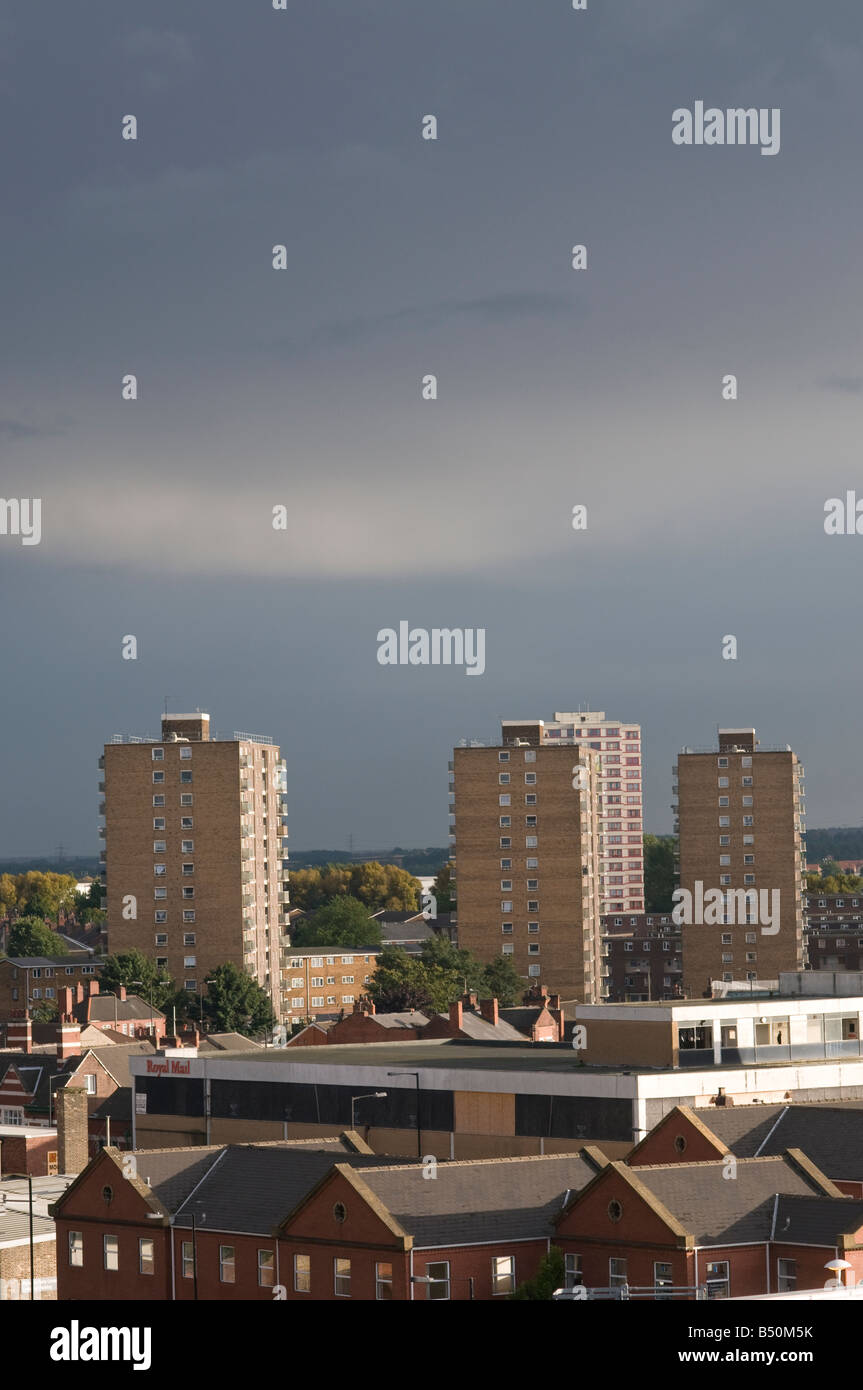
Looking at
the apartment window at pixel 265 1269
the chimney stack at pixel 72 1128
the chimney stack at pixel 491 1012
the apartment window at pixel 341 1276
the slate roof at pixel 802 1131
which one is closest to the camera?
the apartment window at pixel 341 1276

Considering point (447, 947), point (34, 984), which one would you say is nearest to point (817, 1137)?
point (447, 947)

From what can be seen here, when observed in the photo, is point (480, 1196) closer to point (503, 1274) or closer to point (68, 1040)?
point (503, 1274)

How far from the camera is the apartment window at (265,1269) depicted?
4812 centimetres

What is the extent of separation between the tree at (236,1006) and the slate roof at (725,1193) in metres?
97.6

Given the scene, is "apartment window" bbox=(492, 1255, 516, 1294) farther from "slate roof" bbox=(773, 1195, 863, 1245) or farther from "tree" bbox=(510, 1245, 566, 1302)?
"slate roof" bbox=(773, 1195, 863, 1245)

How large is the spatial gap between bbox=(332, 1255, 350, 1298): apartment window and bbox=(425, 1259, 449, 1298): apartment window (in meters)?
2.14

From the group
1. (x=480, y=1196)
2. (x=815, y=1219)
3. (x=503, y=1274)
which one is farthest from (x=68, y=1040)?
(x=815, y=1219)

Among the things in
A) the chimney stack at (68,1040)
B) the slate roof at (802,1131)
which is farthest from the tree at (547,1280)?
the chimney stack at (68,1040)

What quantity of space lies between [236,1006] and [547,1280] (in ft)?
333

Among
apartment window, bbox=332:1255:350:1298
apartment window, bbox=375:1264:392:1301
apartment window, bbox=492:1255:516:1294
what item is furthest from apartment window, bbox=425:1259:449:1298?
apartment window, bbox=332:1255:350:1298

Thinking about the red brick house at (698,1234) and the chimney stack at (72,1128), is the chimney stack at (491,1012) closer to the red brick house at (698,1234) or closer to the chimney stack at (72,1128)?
the chimney stack at (72,1128)

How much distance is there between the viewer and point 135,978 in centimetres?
14762
